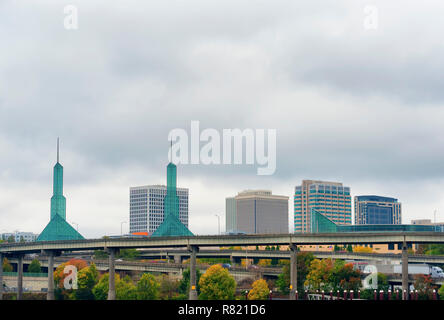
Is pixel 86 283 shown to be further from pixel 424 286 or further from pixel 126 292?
pixel 424 286

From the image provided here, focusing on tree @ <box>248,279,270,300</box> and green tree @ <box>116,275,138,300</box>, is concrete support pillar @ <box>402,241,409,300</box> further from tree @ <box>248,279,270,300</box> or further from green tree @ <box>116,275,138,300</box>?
green tree @ <box>116,275,138,300</box>

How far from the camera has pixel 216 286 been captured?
16900cm

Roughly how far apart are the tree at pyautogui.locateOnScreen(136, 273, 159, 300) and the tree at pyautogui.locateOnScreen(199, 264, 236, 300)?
11.0 m

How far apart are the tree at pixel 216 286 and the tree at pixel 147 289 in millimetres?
10989

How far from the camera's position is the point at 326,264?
192 m

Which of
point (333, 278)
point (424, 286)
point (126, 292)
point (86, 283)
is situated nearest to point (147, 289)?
point (126, 292)

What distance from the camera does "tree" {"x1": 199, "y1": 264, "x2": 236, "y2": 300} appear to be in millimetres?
168375

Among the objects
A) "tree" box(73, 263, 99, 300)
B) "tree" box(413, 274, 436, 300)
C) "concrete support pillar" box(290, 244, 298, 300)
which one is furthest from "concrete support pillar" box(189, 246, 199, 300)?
"tree" box(413, 274, 436, 300)

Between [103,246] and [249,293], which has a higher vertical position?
[103,246]

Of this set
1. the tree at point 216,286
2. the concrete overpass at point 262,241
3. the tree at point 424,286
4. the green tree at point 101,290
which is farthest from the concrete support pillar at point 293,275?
the green tree at point 101,290
